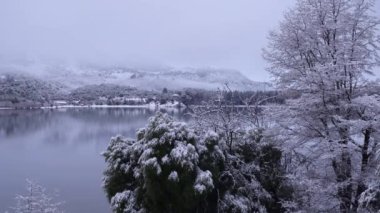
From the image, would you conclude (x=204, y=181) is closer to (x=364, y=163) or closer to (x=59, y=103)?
(x=364, y=163)

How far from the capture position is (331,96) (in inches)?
351

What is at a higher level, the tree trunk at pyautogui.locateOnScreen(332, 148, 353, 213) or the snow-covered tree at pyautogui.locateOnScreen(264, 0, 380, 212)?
the snow-covered tree at pyautogui.locateOnScreen(264, 0, 380, 212)

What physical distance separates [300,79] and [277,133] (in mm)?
1421

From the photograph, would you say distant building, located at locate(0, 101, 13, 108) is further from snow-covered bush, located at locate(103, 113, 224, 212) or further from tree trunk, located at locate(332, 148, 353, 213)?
tree trunk, located at locate(332, 148, 353, 213)

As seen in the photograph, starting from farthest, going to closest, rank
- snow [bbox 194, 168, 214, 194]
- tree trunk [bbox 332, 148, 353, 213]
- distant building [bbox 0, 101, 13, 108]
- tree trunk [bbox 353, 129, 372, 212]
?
distant building [bbox 0, 101, 13, 108]
snow [bbox 194, 168, 214, 194]
tree trunk [bbox 332, 148, 353, 213]
tree trunk [bbox 353, 129, 372, 212]

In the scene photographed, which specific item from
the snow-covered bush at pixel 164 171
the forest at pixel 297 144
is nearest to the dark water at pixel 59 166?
the snow-covered bush at pixel 164 171

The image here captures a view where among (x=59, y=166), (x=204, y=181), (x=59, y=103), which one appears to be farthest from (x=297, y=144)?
(x=59, y=103)

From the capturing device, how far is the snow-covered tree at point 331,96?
8406 millimetres

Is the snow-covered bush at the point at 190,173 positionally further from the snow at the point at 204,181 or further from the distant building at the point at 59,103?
the distant building at the point at 59,103

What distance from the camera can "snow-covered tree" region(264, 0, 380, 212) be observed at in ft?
27.6

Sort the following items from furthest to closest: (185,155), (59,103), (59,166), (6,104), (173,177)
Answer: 1. (59,103)
2. (6,104)
3. (59,166)
4. (185,155)
5. (173,177)

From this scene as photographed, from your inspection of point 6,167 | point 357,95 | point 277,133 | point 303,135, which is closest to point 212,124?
point 277,133

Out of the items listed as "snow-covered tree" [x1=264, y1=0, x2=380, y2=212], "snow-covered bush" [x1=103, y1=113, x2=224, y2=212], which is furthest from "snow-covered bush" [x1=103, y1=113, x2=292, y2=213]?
"snow-covered tree" [x1=264, y1=0, x2=380, y2=212]

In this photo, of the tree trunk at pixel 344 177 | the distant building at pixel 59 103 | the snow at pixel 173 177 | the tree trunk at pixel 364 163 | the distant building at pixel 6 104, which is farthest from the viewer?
the distant building at pixel 59 103
